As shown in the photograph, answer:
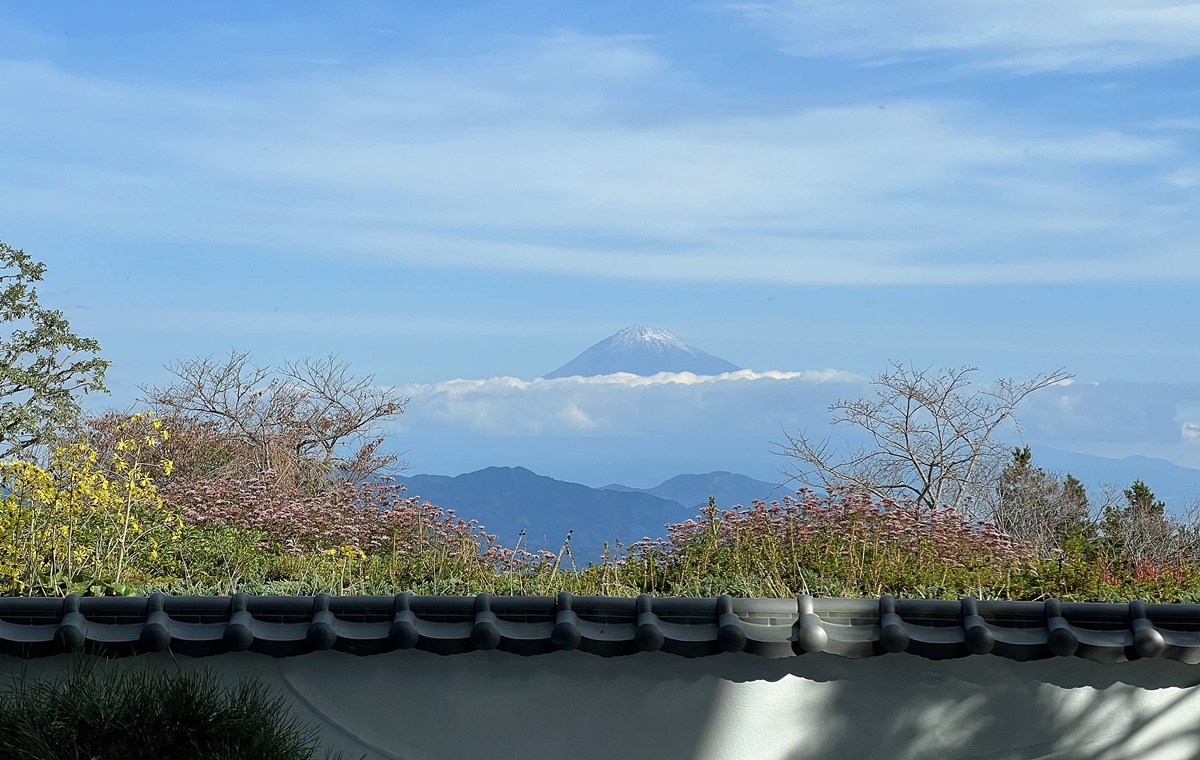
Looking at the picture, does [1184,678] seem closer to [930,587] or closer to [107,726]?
[930,587]

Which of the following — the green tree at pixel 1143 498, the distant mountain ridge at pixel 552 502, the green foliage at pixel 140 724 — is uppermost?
the green tree at pixel 1143 498

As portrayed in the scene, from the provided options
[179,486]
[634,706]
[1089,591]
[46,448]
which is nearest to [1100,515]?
[1089,591]

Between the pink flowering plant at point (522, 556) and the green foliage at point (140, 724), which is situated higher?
the pink flowering plant at point (522, 556)

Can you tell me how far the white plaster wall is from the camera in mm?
4742

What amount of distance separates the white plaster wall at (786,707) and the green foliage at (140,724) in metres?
0.37

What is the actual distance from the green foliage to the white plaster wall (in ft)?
1.21

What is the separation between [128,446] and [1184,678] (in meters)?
6.59

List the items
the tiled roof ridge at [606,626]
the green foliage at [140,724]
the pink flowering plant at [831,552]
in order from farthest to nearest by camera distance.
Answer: the pink flowering plant at [831,552], the tiled roof ridge at [606,626], the green foliage at [140,724]

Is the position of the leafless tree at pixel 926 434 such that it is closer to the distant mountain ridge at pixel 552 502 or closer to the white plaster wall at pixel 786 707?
the white plaster wall at pixel 786 707

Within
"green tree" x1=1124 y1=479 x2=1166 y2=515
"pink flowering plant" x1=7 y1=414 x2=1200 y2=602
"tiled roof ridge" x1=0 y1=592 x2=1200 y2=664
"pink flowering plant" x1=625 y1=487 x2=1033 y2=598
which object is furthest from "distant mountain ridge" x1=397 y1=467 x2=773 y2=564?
"tiled roof ridge" x1=0 y1=592 x2=1200 y2=664

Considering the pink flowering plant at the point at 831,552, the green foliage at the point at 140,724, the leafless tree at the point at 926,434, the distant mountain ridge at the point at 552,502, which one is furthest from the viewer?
the distant mountain ridge at the point at 552,502

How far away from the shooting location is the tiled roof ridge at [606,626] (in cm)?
454

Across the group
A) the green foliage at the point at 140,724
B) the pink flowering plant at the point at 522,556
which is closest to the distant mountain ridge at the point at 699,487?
the pink flowering plant at the point at 522,556

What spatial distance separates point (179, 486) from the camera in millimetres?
13188
